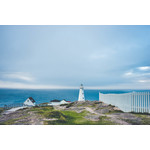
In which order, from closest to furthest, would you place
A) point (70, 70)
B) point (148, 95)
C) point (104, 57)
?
point (148, 95) → point (104, 57) → point (70, 70)

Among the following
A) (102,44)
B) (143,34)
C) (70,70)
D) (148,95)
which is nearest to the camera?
(148,95)

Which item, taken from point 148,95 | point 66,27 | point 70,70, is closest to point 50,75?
point 70,70

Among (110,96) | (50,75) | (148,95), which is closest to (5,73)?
(50,75)

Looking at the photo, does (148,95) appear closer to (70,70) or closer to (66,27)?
(70,70)

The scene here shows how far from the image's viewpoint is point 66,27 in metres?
7.18

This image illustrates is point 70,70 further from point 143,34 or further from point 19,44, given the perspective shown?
point 143,34

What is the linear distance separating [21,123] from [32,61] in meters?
5.30

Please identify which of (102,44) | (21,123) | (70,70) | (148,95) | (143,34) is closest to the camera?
(21,123)

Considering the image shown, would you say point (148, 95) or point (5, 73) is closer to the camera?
point (148, 95)

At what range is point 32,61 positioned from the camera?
8.43 m
